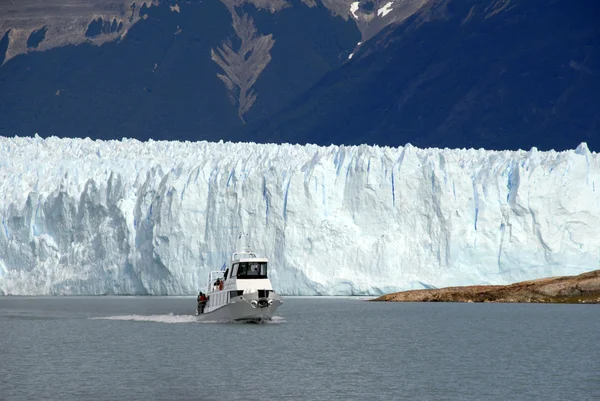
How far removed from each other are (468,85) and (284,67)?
40245mm

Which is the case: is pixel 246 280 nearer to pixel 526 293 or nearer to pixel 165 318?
pixel 165 318

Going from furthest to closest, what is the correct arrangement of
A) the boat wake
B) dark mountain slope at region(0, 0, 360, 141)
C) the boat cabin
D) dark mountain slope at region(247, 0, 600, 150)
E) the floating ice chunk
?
the floating ice chunk < dark mountain slope at region(0, 0, 360, 141) < dark mountain slope at region(247, 0, 600, 150) < the boat wake < the boat cabin

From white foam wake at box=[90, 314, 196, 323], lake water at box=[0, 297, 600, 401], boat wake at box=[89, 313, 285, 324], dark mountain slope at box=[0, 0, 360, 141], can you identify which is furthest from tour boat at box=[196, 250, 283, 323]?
dark mountain slope at box=[0, 0, 360, 141]

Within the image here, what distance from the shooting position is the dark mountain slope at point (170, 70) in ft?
507

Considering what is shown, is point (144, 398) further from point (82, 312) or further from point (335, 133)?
point (335, 133)

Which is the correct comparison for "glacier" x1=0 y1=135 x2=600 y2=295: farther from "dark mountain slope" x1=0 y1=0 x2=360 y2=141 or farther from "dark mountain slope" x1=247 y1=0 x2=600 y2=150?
"dark mountain slope" x1=0 y1=0 x2=360 y2=141

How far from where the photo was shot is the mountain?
122625mm

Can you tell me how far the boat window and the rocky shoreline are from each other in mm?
12220

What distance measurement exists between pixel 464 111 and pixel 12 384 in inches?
3962

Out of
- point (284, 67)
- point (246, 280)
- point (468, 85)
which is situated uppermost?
point (284, 67)

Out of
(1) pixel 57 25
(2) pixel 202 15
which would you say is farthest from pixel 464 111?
(1) pixel 57 25

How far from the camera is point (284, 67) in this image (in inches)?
6176

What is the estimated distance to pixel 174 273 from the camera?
153 ft

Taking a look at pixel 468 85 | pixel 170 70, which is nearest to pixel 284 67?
pixel 170 70
